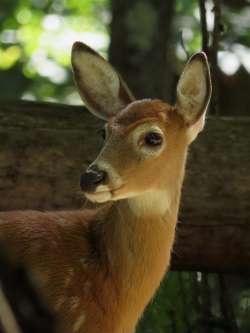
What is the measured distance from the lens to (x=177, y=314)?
602 cm

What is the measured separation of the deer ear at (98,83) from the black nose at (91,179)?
24.8 inches

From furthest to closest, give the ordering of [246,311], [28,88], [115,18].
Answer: [28,88], [115,18], [246,311]

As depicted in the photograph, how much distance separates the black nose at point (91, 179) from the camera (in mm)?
4477

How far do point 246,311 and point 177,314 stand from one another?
34 centimetres

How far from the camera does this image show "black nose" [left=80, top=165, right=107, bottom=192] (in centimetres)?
448

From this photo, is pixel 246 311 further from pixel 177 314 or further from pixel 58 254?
pixel 58 254

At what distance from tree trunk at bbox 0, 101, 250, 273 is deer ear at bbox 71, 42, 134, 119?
1.85 ft

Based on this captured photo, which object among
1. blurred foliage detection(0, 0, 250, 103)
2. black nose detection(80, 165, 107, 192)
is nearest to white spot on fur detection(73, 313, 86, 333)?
black nose detection(80, 165, 107, 192)

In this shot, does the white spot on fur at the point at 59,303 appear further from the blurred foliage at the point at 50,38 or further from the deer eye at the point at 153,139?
the blurred foliage at the point at 50,38

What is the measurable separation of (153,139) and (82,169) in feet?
3.12

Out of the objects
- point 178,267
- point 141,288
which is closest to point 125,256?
point 141,288

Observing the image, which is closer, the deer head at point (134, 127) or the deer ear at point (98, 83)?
the deer head at point (134, 127)

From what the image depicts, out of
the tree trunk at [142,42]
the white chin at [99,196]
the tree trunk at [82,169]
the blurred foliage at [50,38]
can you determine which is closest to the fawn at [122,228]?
the white chin at [99,196]

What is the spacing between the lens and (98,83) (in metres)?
5.19
